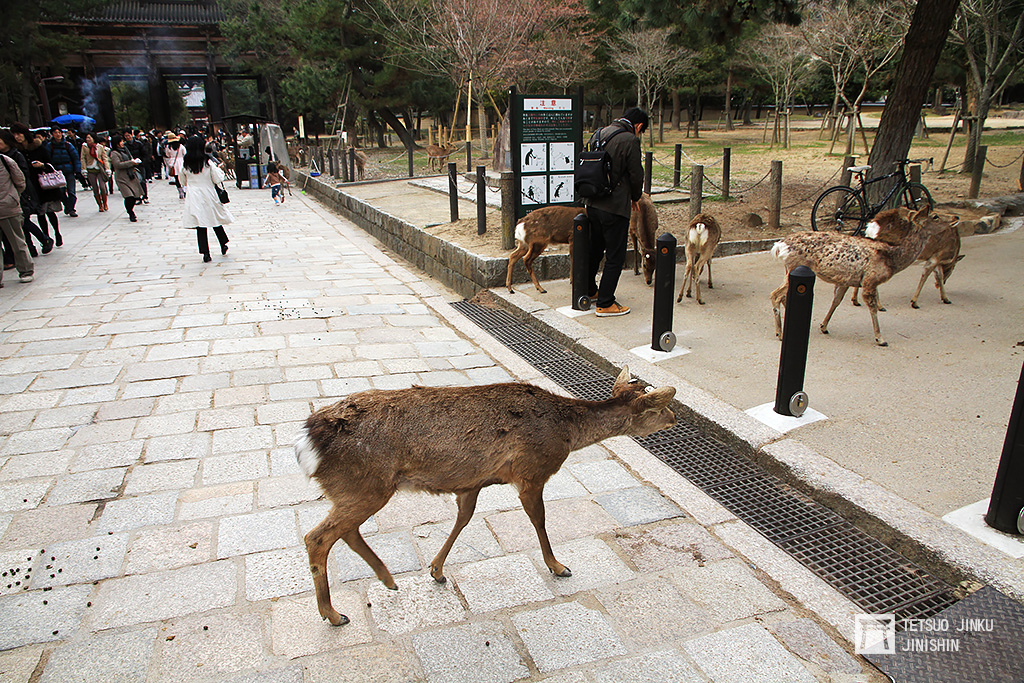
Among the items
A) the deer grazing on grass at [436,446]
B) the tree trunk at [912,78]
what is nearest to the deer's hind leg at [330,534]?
the deer grazing on grass at [436,446]

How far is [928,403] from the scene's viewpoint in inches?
169

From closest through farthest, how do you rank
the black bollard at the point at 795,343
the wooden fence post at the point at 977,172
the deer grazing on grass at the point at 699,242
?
the black bollard at the point at 795,343, the deer grazing on grass at the point at 699,242, the wooden fence post at the point at 977,172

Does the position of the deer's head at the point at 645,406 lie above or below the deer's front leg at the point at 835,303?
above

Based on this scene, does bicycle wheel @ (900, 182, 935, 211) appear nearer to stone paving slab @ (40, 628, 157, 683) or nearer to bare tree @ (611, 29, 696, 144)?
stone paving slab @ (40, 628, 157, 683)

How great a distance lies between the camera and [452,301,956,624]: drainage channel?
286 centimetres

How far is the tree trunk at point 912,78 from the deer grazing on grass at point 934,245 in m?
4.12

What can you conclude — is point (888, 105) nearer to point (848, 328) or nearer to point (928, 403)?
point (848, 328)

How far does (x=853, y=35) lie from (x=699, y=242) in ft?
58.9

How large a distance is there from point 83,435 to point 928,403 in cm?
543

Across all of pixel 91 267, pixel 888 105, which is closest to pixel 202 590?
pixel 91 267

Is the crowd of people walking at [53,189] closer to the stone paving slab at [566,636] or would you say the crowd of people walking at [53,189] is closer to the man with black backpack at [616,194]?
the man with black backpack at [616,194]

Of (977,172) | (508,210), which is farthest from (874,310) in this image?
(977,172)

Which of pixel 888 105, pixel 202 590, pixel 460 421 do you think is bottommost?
pixel 202 590

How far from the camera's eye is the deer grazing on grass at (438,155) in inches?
838
